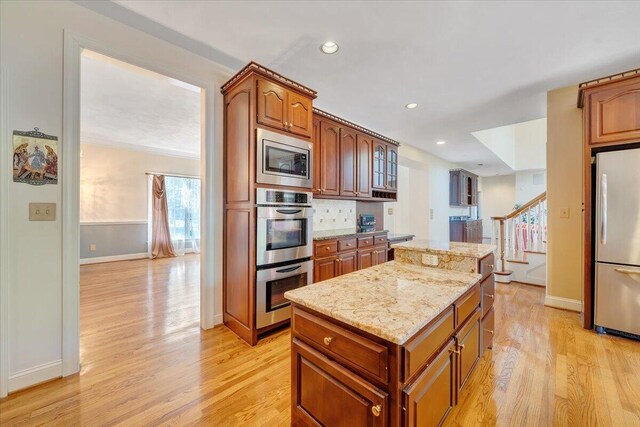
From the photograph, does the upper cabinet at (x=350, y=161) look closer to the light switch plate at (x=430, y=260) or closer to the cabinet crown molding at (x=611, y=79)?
the light switch plate at (x=430, y=260)

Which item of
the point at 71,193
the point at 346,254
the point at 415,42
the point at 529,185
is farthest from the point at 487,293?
the point at 529,185

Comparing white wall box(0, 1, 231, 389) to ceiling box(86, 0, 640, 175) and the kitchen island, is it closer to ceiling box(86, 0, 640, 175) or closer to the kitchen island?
ceiling box(86, 0, 640, 175)

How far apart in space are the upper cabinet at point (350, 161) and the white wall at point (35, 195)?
2.36 meters

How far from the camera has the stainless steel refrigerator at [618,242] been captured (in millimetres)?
2367

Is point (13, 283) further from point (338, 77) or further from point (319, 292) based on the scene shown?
point (338, 77)

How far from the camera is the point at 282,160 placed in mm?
2600

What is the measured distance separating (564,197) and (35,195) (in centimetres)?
513

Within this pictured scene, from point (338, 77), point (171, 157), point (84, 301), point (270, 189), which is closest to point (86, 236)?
point (171, 157)

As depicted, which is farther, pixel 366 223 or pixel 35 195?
pixel 366 223

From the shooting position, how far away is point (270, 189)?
8.04 ft

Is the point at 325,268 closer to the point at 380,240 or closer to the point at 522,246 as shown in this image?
the point at 380,240

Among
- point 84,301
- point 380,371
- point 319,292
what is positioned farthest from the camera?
point 84,301

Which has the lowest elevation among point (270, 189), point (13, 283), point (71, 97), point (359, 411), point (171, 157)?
point (359, 411)

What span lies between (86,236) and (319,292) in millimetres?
6590
